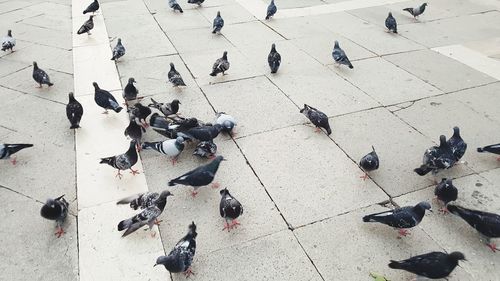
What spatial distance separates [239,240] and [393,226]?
1.76 m

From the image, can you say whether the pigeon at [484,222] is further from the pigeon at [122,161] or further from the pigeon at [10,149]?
the pigeon at [10,149]

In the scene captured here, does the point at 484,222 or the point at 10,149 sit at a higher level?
the point at 484,222

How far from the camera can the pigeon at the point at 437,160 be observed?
5215 mm

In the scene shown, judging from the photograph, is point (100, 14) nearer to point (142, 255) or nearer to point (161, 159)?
point (161, 159)

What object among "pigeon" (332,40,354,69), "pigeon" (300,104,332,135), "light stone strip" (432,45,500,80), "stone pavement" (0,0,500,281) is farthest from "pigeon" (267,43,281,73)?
"light stone strip" (432,45,500,80)

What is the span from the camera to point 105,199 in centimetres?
513

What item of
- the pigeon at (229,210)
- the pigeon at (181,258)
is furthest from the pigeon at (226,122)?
the pigeon at (181,258)

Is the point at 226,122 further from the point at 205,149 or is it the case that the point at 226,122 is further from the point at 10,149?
the point at 10,149

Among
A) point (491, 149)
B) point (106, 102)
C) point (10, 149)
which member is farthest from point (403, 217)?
point (10, 149)

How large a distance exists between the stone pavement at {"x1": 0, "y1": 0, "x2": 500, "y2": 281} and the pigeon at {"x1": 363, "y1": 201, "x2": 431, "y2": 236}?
0.25 metres

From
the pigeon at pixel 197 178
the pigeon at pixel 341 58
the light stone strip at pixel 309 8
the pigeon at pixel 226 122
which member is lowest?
the light stone strip at pixel 309 8

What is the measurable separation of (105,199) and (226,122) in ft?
7.20

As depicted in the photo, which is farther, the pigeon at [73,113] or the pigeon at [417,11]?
the pigeon at [417,11]

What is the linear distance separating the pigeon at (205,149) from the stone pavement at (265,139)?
17 centimetres
